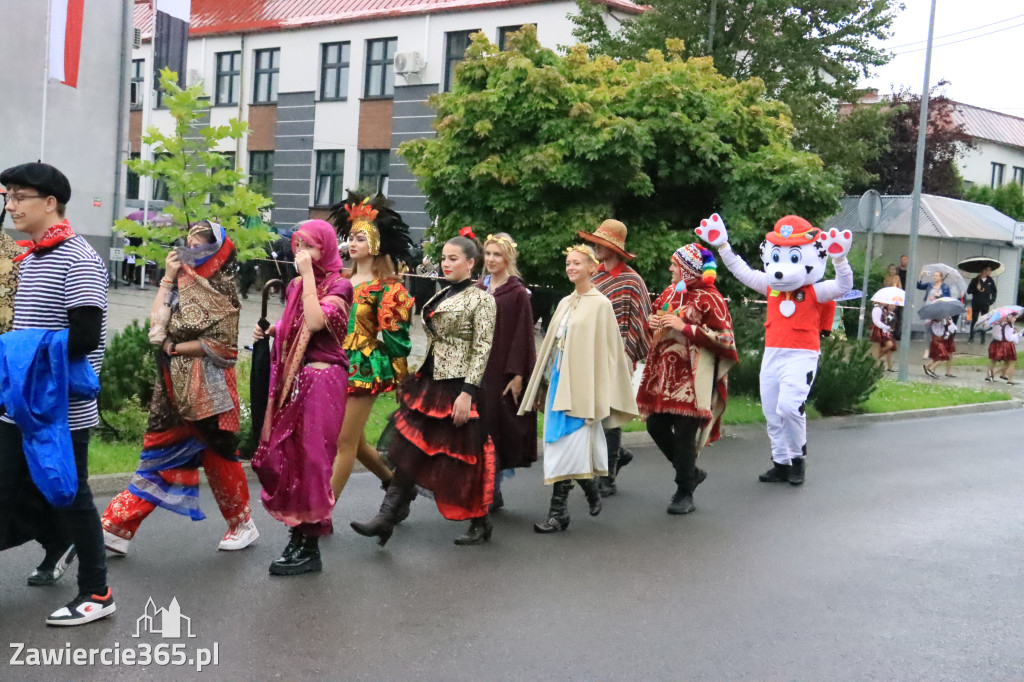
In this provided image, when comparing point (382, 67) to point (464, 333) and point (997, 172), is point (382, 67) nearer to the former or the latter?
point (464, 333)

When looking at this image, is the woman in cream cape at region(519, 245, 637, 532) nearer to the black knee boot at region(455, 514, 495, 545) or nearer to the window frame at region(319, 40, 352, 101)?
the black knee boot at region(455, 514, 495, 545)

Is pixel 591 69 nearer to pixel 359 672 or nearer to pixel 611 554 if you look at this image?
pixel 611 554

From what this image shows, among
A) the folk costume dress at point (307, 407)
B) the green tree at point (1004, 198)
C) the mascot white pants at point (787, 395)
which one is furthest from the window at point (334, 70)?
the folk costume dress at point (307, 407)

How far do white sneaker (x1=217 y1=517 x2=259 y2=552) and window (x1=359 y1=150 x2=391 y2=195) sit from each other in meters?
29.3

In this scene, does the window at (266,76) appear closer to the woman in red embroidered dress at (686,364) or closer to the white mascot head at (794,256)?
the white mascot head at (794,256)

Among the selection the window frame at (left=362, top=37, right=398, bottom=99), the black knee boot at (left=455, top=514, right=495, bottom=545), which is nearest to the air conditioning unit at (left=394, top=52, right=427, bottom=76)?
the window frame at (left=362, top=37, right=398, bottom=99)

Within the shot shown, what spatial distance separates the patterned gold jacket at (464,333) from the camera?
7.03 m

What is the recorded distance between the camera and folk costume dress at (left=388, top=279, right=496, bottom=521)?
23.2ft

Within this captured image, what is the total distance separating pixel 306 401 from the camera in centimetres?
620

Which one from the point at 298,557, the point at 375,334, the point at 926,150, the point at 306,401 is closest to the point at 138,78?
the point at 926,150

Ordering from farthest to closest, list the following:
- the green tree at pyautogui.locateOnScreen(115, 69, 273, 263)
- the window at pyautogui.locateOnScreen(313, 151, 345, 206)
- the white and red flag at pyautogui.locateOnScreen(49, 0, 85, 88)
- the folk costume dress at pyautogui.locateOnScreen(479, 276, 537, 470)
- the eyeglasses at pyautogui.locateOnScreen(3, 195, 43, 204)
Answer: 1. the window at pyautogui.locateOnScreen(313, 151, 345, 206)
2. the white and red flag at pyautogui.locateOnScreen(49, 0, 85, 88)
3. the green tree at pyautogui.locateOnScreen(115, 69, 273, 263)
4. the folk costume dress at pyautogui.locateOnScreen(479, 276, 537, 470)
5. the eyeglasses at pyautogui.locateOnScreen(3, 195, 43, 204)

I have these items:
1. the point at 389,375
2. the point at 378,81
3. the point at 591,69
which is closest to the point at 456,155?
the point at 591,69

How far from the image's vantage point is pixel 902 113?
39031 millimetres

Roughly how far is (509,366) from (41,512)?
3153 millimetres
